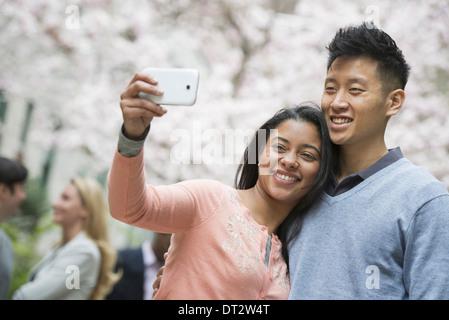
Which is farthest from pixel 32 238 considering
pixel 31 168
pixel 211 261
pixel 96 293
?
pixel 211 261

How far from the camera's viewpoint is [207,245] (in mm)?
1414

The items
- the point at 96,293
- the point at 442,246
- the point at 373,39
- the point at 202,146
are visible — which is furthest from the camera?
the point at 202,146

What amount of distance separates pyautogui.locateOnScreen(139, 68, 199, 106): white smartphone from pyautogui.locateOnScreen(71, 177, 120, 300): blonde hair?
2.07 m

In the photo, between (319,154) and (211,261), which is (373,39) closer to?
(319,154)

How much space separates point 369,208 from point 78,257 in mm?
2042

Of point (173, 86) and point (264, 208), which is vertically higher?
point (173, 86)

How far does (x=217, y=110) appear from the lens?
5.53m

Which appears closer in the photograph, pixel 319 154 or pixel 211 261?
pixel 211 261

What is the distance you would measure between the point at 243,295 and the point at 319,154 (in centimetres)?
52

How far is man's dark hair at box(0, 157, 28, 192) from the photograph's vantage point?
299cm

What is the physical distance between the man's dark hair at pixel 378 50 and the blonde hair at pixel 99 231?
2070 mm
